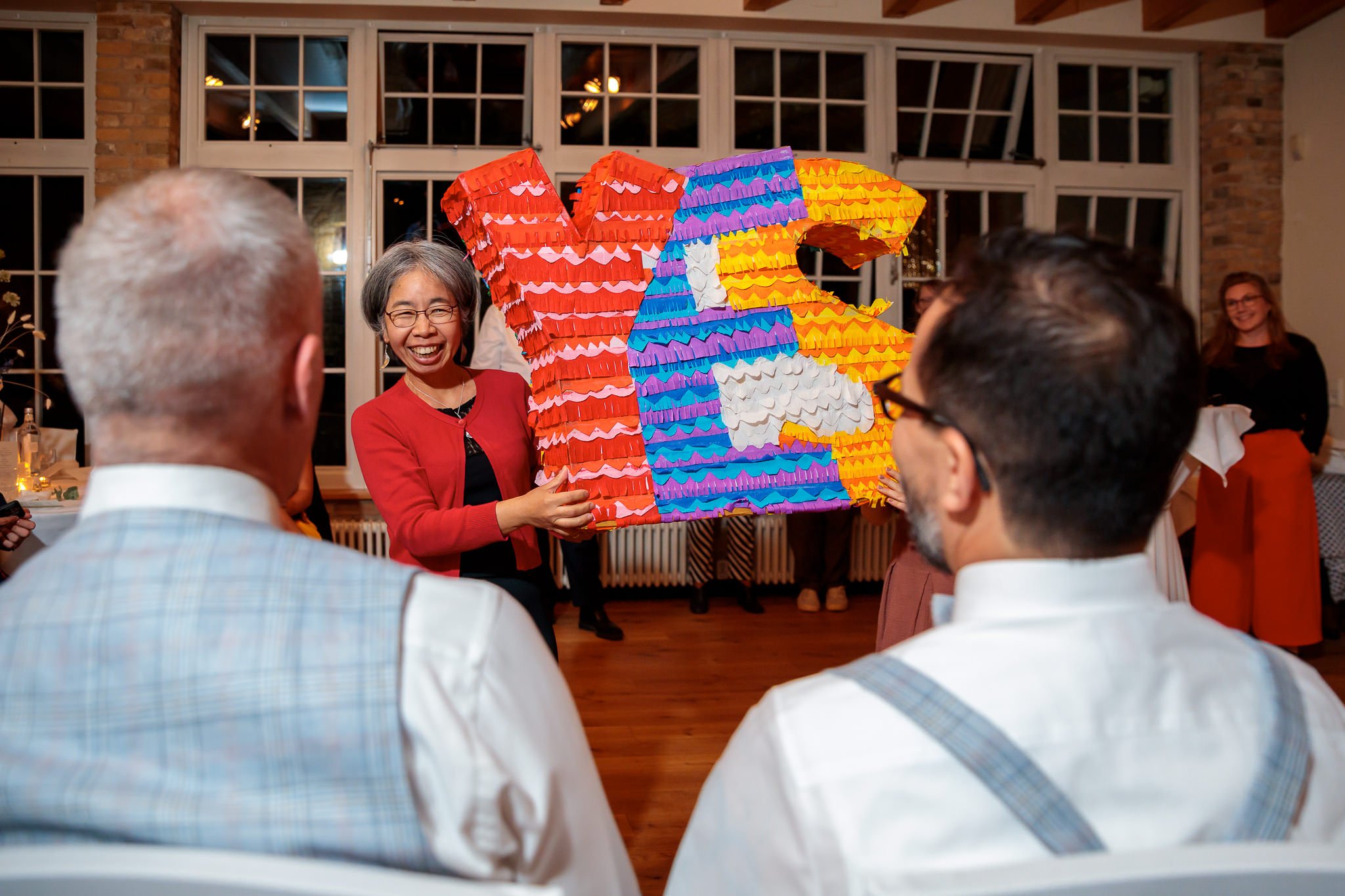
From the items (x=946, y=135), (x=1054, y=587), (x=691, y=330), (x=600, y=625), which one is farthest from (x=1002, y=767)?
(x=946, y=135)

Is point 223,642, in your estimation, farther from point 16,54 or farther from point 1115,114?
point 1115,114

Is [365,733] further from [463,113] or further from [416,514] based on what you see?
[463,113]

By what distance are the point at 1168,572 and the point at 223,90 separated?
494 cm

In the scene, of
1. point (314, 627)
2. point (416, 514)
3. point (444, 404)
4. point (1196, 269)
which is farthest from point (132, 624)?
point (1196, 269)

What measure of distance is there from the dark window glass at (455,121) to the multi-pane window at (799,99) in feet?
4.61

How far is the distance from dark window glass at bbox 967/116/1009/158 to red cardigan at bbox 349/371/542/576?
4446mm

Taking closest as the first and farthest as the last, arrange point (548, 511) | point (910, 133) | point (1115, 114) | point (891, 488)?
point (548, 511) → point (891, 488) → point (910, 133) → point (1115, 114)

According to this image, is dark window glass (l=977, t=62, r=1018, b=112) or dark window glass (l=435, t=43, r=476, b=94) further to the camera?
dark window glass (l=977, t=62, r=1018, b=112)

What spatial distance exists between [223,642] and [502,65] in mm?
5057

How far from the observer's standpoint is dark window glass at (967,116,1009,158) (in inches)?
219

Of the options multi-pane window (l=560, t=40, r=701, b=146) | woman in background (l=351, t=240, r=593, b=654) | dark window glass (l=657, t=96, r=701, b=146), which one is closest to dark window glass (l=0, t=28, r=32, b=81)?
multi-pane window (l=560, t=40, r=701, b=146)

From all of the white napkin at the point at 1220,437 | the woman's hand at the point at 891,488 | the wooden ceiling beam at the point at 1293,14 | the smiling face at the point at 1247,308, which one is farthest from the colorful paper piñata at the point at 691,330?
the wooden ceiling beam at the point at 1293,14

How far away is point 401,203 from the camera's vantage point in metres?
5.23

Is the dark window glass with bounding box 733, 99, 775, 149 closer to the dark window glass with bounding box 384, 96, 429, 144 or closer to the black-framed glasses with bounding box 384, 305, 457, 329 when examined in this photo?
the dark window glass with bounding box 384, 96, 429, 144
